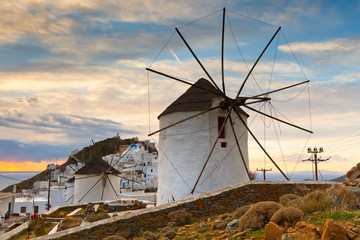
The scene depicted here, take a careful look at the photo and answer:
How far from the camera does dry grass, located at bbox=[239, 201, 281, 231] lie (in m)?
7.35

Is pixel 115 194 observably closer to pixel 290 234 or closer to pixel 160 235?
pixel 160 235

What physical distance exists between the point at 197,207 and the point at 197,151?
5177 mm

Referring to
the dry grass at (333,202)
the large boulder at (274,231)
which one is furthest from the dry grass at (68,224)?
the large boulder at (274,231)

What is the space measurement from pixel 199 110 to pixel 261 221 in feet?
30.5

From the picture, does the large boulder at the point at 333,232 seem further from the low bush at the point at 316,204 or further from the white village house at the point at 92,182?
the white village house at the point at 92,182

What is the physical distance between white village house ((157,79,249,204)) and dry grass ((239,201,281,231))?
8.02 metres

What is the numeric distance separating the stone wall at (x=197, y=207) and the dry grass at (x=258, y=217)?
11.3 feet

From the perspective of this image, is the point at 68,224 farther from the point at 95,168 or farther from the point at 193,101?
the point at 95,168

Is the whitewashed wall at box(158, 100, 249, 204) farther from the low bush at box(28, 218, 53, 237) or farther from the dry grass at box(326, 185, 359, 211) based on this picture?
the dry grass at box(326, 185, 359, 211)

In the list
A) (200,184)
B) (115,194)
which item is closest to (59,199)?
(115,194)

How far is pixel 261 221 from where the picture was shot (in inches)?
291

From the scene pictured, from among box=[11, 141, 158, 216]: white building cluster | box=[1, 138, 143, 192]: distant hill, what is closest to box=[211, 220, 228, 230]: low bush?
box=[11, 141, 158, 216]: white building cluster

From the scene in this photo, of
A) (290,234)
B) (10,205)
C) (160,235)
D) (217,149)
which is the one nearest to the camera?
(290,234)

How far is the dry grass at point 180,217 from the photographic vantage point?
405 inches
